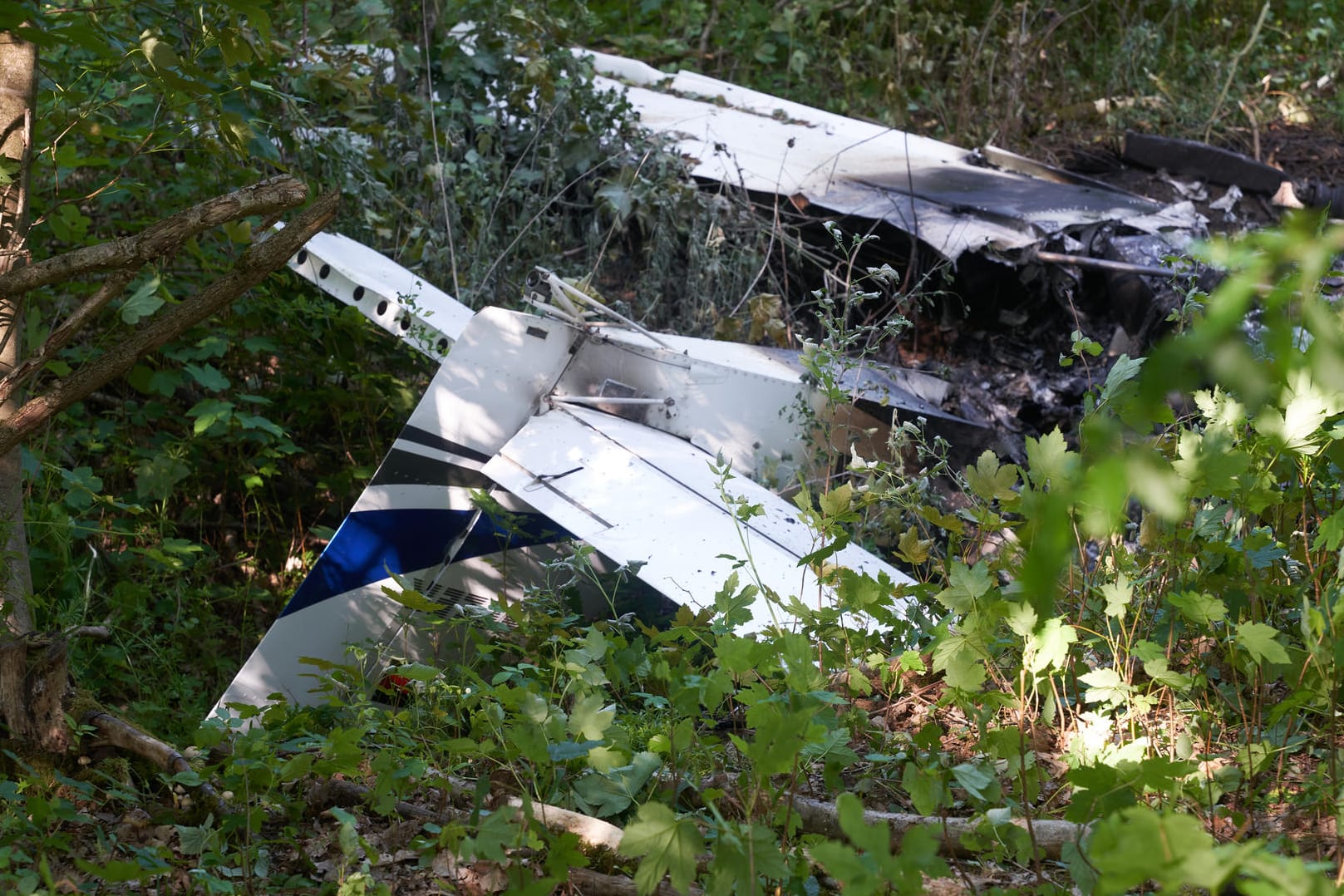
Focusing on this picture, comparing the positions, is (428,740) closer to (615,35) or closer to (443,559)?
(443,559)

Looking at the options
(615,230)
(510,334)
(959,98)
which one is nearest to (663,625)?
(510,334)

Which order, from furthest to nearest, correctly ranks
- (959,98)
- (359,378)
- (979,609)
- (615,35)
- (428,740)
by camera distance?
(615,35) < (959,98) < (359,378) < (428,740) < (979,609)

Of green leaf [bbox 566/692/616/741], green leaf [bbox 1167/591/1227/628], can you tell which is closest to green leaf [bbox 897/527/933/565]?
green leaf [bbox 1167/591/1227/628]

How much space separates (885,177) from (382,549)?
13.0ft

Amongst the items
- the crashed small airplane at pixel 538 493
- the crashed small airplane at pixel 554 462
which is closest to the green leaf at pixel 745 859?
the crashed small airplane at pixel 554 462

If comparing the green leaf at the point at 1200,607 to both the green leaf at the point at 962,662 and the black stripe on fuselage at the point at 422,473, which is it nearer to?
the green leaf at the point at 962,662

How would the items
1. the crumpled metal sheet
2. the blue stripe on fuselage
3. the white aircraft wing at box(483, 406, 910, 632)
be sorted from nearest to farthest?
the white aircraft wing at box(483, 406, 910, 632)
the blue stripe on fuselage
the crumpled metal sheet

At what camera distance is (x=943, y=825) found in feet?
4.94

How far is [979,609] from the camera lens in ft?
5.91

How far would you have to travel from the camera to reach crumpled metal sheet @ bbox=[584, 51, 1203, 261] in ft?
17.8

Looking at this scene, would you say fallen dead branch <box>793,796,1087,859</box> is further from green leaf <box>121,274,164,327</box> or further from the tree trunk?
green leaf <box>121,274,164,327</box>

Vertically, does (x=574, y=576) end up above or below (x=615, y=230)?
below

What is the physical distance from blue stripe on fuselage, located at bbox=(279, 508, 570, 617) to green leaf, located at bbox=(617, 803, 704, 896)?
2012 millimetres

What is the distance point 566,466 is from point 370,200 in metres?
2.89
